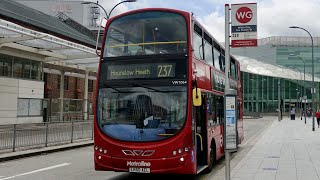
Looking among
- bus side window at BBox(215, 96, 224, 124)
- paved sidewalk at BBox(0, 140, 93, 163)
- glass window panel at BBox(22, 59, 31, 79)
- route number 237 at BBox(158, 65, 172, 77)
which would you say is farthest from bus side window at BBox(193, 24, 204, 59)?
glass window panel at BBox(22, 59, 31, 79)

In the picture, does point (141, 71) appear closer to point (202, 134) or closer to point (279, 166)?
point (202, 134)

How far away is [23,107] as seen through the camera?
3547 centimetres

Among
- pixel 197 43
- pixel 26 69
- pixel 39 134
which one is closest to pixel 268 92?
pixel 26 69

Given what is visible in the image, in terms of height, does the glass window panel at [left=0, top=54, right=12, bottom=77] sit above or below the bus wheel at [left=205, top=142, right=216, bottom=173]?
above

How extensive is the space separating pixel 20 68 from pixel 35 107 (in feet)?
12.5

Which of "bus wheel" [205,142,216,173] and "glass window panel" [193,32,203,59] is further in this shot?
"bus wheel" [205,142,216,173]

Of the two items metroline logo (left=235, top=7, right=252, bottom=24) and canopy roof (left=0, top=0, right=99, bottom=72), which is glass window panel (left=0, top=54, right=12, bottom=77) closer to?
canopy roof (left=0, top=0, right=99, bottom=72)

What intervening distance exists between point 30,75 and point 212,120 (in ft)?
92.0

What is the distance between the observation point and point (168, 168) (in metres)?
9.43

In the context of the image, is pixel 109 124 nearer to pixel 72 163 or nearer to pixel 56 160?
pixel 72 163

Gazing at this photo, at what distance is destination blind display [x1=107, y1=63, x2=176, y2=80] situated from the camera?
989cm

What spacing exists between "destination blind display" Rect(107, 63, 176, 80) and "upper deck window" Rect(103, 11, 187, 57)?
33cm

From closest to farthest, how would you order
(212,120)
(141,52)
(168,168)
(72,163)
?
(168,168), (141,52), (212,120), (72,163)

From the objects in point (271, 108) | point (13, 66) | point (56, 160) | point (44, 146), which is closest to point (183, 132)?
point (56, 160)
